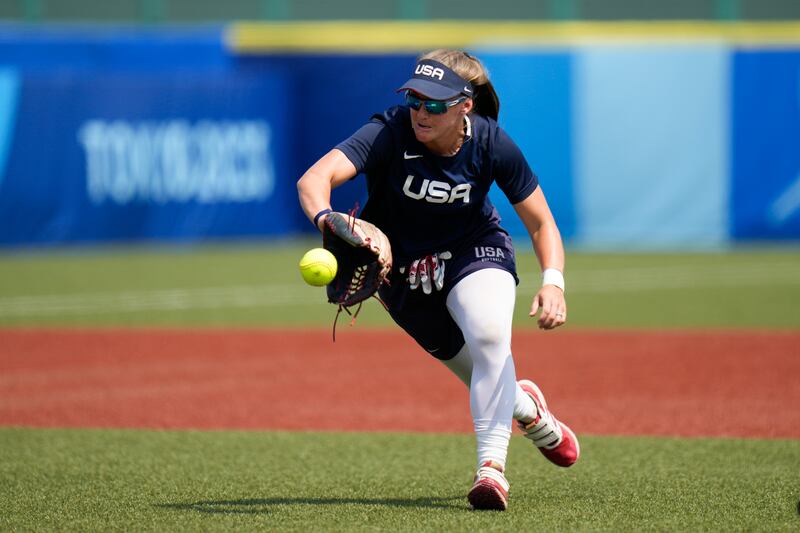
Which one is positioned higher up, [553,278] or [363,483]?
[553,278]

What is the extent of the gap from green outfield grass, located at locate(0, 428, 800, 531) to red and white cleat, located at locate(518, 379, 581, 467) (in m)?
0.16

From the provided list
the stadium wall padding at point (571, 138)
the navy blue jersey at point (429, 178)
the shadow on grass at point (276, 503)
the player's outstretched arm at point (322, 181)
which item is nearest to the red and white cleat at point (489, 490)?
the shadow on grass at point (276, 503)

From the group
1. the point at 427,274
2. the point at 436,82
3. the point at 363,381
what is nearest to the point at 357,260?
the point at 427,274

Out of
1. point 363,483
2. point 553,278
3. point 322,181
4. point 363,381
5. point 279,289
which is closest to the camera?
point 322,181

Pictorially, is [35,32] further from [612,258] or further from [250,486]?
[250,486]

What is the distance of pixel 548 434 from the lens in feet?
20.0

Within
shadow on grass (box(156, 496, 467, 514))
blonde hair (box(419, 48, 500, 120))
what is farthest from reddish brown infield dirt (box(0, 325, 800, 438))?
blonde hair (box(419, 48, 500, 120))

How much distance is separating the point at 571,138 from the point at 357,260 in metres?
17.3

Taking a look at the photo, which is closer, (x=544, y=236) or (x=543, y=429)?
(x=544, y=236)

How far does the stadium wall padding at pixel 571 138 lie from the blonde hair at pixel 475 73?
636 inches

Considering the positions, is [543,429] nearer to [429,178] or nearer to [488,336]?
[488,336]

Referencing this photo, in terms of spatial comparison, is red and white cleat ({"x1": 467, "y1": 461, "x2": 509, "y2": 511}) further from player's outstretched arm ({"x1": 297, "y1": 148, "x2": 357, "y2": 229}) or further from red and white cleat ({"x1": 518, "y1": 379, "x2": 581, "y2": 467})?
player's outstretched arm ({"x1": 297, "y1": 148, "x2": 357, "y2": 229})

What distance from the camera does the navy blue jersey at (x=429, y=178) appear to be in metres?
5.70

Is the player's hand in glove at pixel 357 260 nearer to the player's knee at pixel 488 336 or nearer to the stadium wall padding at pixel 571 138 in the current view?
the player's knee at pixel 488 336
